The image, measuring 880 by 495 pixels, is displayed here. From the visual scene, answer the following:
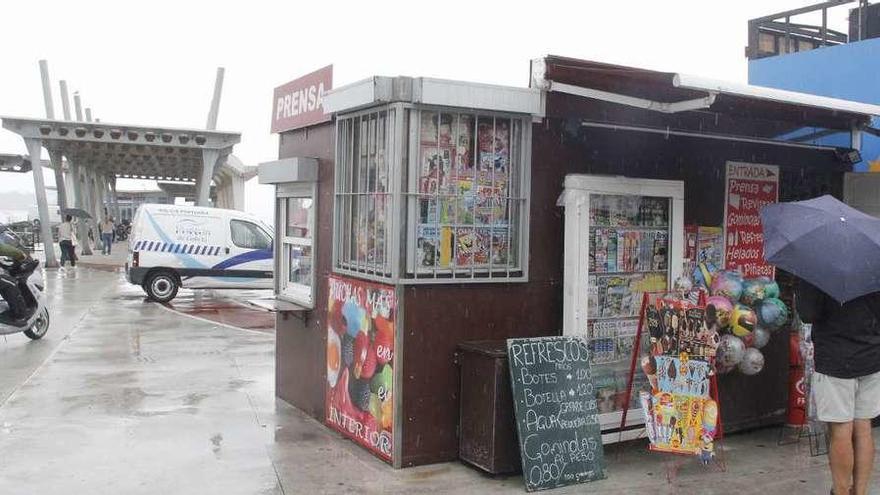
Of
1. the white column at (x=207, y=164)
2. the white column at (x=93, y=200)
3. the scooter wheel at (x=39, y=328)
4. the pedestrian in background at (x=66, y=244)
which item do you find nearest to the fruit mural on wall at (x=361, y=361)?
the scooter wheel at (x=39, y=328)

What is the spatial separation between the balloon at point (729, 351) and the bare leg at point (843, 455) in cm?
108

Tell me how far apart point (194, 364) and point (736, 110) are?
699 centimetres

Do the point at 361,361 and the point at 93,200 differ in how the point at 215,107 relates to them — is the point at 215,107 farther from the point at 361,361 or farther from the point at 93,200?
the point at 361,361

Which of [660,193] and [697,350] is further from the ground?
[660,193]

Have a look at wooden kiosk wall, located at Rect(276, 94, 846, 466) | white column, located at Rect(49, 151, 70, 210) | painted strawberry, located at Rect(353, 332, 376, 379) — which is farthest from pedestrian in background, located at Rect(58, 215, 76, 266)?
painted strawberry, located at Rect(353, 332, 376, 379)

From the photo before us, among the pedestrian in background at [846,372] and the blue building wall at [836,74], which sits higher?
the blue building wall at [836,74]

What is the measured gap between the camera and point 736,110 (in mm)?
6133

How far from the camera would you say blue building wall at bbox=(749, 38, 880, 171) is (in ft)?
30.2

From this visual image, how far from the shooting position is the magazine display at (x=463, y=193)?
5.62 m

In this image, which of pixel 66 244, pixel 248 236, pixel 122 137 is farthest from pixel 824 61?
pixel 66 244

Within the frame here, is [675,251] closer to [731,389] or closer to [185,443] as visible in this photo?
[731,389]

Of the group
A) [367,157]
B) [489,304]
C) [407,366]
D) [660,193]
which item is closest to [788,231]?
[660,193]

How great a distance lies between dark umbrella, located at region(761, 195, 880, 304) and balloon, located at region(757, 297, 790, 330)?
1.22 m

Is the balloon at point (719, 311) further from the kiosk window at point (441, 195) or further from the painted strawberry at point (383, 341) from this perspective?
the painted strawberry at point (383, 341)
